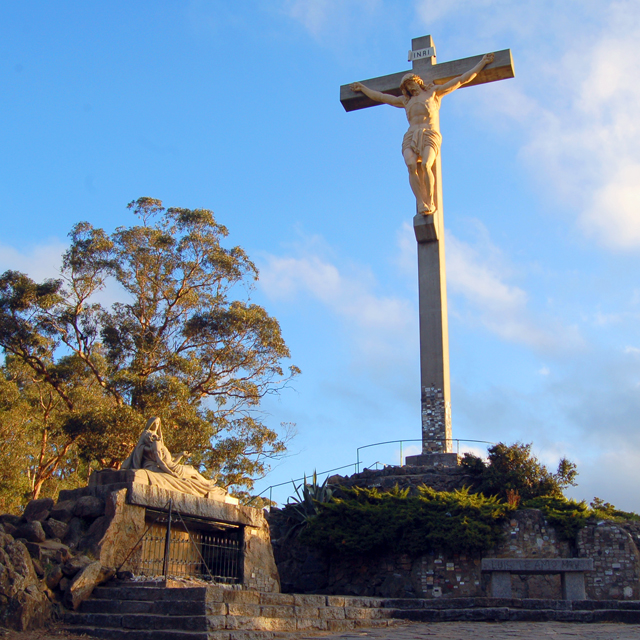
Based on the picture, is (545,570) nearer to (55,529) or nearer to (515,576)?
(515,576)

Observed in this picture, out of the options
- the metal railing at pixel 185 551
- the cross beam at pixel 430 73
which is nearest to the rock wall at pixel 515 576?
the metal railing at pixel 185 551

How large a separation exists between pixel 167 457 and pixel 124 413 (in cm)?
558

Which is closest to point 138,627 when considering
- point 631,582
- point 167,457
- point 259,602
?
point 259,602

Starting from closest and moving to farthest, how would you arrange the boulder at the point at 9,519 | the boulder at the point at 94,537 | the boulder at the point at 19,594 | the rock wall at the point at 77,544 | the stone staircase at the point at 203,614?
1. the stone staircase at the point at 203,614
2. the boulder at the point at 19,594
3. the rock wall at the point at 77,544
4. the boulder at the point at 94,537
5. the boulder at the point at 9,519

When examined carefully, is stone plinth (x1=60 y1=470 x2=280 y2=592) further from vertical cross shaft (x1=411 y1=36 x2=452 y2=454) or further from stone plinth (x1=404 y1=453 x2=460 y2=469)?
vertical cross shaft (x1=411 y1=36 x2=452 y2=454)

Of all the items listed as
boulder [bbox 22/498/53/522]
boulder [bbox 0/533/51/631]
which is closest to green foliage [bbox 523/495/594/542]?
boulder [bbox 22/498/53/522]

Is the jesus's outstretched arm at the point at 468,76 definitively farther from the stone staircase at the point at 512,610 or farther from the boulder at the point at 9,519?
the boulder at the point at 9,519

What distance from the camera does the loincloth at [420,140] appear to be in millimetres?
16125

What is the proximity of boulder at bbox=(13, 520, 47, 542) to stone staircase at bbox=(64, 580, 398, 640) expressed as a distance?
0.98m

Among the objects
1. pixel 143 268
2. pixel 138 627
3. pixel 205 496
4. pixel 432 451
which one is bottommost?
pixel 138 627

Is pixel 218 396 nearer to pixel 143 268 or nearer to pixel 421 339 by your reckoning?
pixel 143 268

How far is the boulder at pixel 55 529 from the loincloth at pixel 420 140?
1124 centimetres

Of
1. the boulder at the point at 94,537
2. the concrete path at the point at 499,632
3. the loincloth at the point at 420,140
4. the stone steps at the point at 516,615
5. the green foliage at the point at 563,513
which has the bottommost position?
the concrete path at the point at 499,632

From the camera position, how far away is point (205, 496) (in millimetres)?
9906
